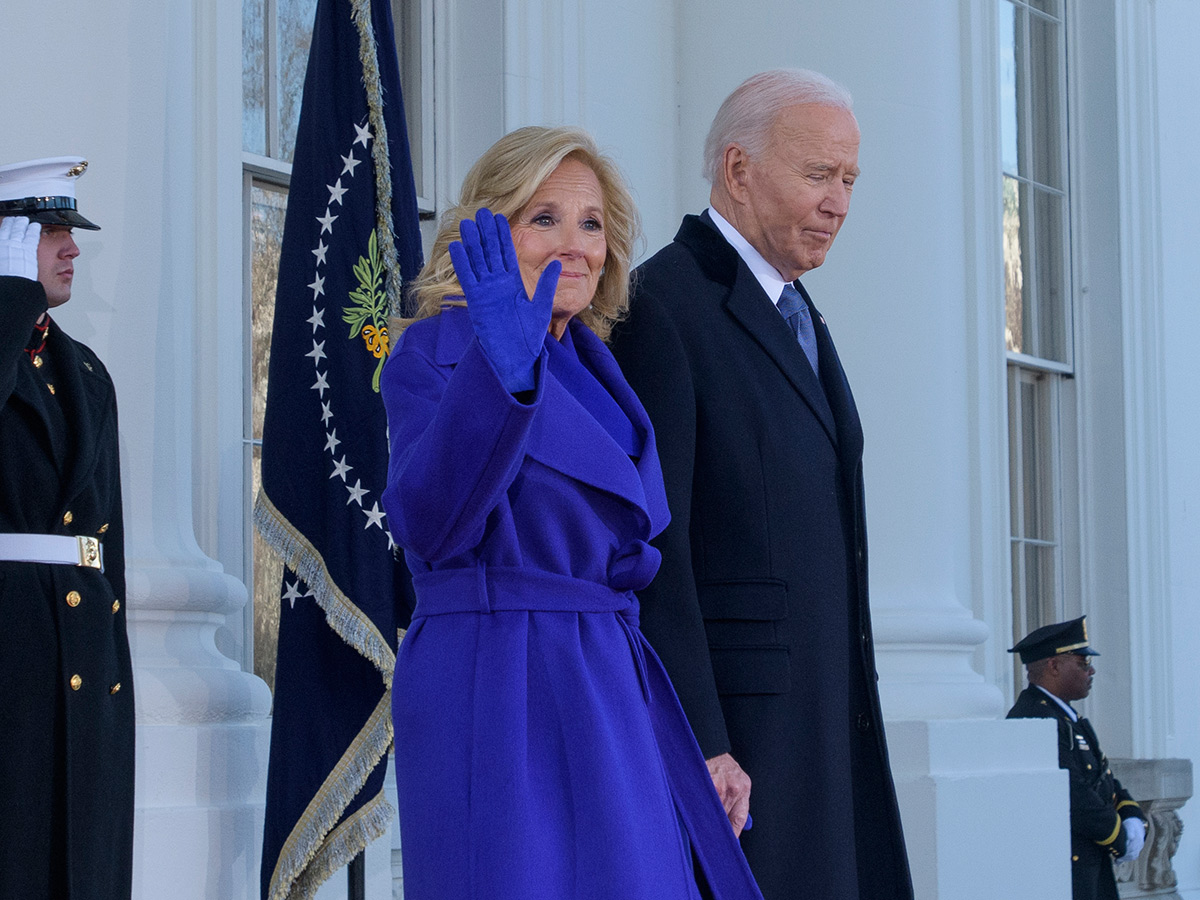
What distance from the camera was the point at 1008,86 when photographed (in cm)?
852

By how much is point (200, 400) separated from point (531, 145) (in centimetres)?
202

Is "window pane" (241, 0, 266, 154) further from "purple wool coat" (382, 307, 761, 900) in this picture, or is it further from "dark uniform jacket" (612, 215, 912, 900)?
"purple wool coat" (382, 307, 761, 900)

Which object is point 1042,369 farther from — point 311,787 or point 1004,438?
point 311,787

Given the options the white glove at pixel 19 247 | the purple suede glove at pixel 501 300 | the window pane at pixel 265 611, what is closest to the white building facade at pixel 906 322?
the window pane at pixel 265 611

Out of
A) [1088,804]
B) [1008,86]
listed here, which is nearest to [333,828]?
[1088,804]

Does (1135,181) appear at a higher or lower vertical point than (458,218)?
higher

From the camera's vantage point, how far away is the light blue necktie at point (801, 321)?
3164mm

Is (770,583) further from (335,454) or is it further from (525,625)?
(335,454)

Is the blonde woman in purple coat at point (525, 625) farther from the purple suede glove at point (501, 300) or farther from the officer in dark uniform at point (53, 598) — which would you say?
the officer in dark uniform at point (53, 598)

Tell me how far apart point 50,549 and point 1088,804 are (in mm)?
4926

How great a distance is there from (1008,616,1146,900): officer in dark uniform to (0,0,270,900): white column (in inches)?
154

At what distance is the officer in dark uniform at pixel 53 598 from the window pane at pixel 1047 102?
643cm

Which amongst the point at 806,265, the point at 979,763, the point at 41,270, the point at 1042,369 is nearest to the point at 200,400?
the point at 41,270

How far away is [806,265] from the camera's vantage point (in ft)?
10.4
